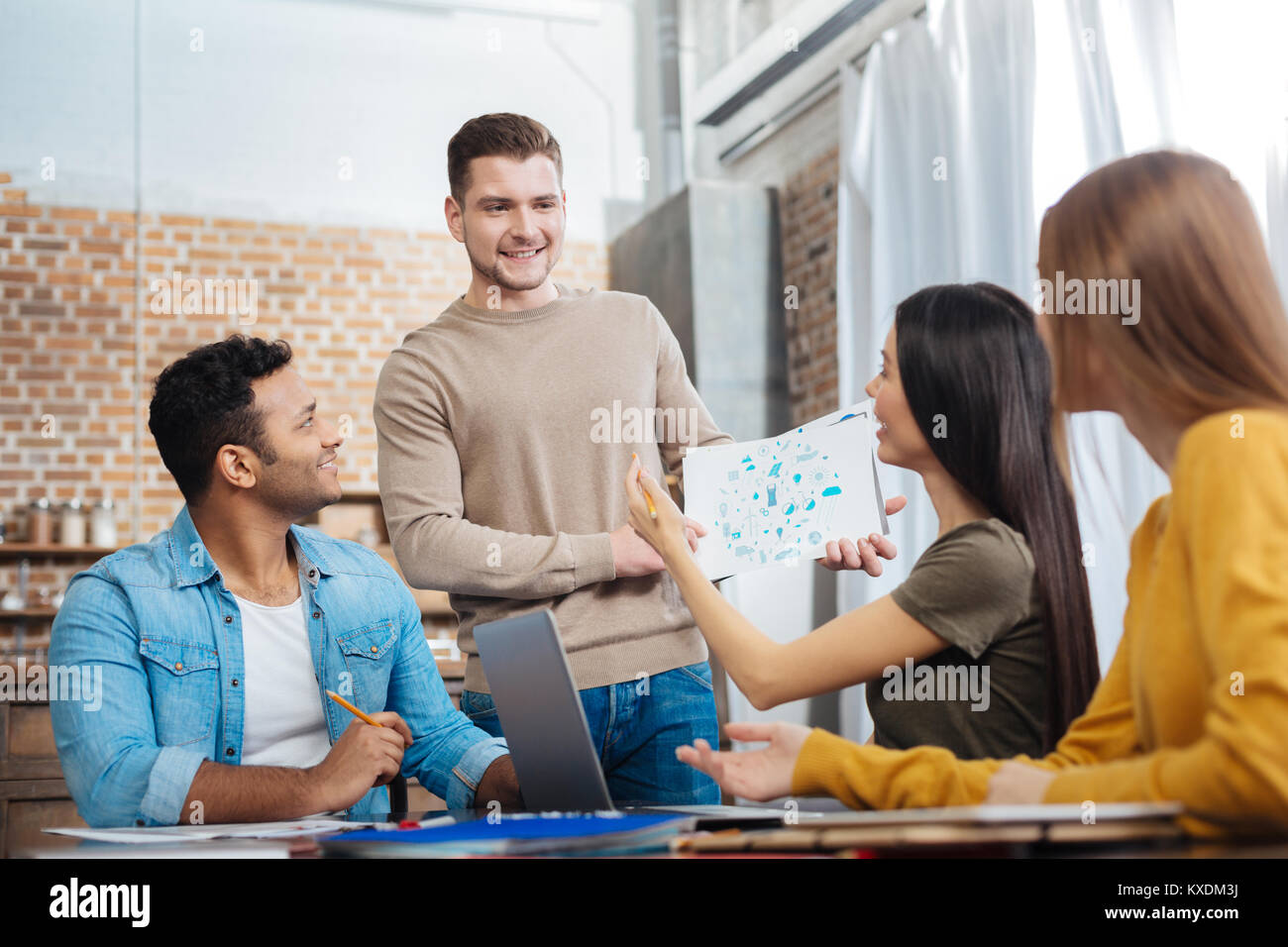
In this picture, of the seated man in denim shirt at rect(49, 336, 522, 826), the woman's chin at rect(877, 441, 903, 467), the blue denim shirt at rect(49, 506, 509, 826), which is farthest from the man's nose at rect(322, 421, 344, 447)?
the woman's chin at rect(877, 441, 903, 467)

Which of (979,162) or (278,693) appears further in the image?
(979,162)

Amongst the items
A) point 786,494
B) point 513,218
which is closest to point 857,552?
point 786,494

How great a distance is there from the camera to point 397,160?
596cm

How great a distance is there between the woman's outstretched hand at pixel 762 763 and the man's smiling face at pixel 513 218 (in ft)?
3.58

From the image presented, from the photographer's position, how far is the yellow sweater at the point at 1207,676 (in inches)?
33.0

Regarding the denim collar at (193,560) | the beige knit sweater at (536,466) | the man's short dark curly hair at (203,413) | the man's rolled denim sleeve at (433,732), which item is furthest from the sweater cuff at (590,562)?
the man's short dark curly hair at (203,413)

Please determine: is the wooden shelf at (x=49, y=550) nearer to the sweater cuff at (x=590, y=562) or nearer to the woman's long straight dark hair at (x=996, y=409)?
the sweater cuff at (x=590, y=562)

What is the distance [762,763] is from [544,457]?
910 millimetres

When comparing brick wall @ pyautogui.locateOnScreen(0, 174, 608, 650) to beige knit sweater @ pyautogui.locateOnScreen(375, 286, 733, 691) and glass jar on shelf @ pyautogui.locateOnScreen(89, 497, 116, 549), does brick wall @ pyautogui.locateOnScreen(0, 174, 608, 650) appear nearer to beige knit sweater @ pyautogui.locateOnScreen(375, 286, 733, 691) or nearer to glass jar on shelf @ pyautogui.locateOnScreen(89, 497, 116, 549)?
glass jar on shelf @ pyautogui.locateOnScreen(89, 497, 116, 549)

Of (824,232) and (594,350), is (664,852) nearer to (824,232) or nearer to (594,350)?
(594,350)

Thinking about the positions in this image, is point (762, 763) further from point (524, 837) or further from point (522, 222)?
point (522, 222)

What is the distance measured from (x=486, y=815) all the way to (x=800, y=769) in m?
0.36

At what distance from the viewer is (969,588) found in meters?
1.35

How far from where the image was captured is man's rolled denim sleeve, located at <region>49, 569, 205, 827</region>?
151 centimetres
